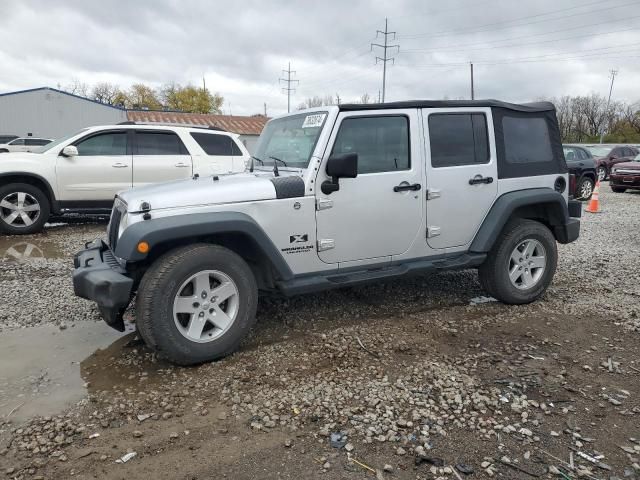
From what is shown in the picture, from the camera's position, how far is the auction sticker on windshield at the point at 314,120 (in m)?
4.15

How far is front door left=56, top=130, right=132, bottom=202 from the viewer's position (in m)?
8.25

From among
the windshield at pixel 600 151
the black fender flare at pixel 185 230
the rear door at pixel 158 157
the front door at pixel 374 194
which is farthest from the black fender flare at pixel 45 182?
the windshield at pixel 600 151

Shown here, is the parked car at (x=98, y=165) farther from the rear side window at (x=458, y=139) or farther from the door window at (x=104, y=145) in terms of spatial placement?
the rear side window at (x=458, y=139)

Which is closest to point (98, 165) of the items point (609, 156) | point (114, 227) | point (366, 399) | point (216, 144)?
point (216, 144)

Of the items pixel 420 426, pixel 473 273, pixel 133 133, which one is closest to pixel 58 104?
pixel 133 133

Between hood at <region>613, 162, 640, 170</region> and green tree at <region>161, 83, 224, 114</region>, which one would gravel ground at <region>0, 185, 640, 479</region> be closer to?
hood at <region>613, 162, 640, 170</region>

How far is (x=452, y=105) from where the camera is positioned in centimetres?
455

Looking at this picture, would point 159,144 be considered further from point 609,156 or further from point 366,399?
point 609,156

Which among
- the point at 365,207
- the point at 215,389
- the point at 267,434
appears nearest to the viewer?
the point at 267,434

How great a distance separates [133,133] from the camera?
8.76m

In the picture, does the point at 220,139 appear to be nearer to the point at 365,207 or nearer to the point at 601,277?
Result: the point at 365,207

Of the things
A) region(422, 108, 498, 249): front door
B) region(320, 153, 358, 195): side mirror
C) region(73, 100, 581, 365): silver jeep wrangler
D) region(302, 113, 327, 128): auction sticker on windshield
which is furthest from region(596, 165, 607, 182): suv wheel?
region(320, 153, 358, 195): side mirror

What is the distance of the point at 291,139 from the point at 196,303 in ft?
5.76

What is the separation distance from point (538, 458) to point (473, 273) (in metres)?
3.74
